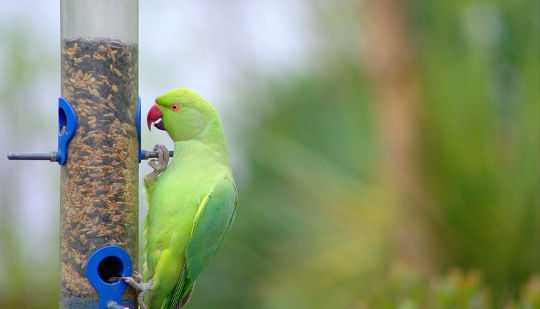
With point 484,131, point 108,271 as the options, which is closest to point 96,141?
point 108,271

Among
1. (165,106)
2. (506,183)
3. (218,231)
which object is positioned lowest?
(506,183)

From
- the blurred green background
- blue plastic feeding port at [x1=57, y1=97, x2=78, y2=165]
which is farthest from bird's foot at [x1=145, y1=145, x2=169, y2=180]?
the blurred green background

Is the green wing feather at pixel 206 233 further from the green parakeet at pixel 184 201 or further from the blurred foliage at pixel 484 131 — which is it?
the blurred foliage at pixel 484 131

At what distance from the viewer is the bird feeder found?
12.8 ft

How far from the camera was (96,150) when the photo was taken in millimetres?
3936

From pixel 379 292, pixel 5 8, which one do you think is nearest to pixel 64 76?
pixel 379 292

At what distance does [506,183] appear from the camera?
22.3 feet

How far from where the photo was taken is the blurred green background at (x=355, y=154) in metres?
6.92

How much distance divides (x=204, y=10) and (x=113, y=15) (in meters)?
9.68

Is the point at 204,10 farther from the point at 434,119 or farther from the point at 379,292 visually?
the point at 379,292

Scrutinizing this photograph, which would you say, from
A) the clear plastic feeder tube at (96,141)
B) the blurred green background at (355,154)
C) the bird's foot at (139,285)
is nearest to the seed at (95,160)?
the clear plastic feeder tube at (96,141)

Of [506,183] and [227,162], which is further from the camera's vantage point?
[506,183]

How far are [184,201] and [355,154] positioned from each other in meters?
A: 4.50

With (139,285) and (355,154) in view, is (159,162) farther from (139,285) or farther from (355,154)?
(355,154)
